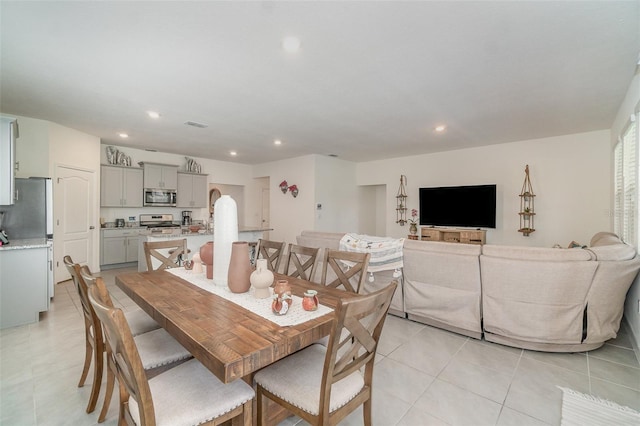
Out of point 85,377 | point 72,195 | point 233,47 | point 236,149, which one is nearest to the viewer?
point 85,377

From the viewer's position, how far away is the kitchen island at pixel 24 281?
296 cm

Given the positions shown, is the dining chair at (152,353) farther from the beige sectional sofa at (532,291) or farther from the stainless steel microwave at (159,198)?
the stainless steel microwave at (159,198)

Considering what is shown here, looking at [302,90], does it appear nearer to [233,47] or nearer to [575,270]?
[233,47]

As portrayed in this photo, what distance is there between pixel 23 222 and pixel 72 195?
143 cm

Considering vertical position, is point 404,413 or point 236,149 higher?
point 236,149

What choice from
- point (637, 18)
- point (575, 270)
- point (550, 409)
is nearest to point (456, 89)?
point (637, 18)

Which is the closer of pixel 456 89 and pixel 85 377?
pixel 85 377

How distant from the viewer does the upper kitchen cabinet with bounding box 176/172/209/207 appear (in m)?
6.75

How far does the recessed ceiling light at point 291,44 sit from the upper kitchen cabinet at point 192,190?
545 cm

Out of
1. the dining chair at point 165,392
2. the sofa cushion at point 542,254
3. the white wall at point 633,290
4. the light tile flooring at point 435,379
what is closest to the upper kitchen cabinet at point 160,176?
the light tile flooring at point 435,379

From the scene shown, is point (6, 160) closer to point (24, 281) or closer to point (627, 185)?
point (24, 281)

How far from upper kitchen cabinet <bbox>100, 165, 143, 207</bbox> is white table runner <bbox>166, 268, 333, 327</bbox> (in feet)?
16.3

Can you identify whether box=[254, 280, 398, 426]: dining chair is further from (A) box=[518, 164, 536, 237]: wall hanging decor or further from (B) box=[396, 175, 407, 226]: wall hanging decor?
(B) box=[396, 175, 407, 226]: wall hanging decor

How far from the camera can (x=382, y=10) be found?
1.81 meters
